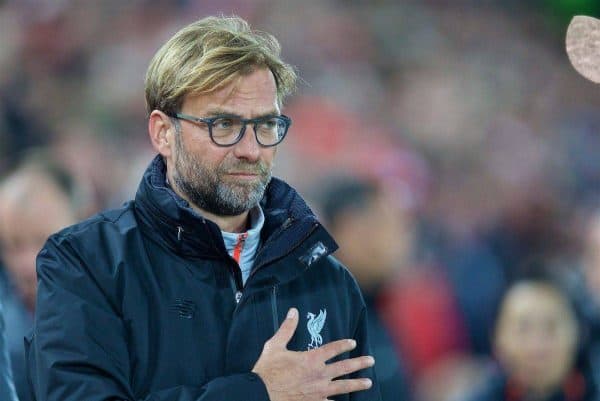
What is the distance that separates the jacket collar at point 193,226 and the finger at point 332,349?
0.67 feet

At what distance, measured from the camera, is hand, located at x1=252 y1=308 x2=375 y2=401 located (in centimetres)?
193

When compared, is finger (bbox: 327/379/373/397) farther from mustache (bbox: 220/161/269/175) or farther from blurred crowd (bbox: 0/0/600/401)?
blurred crowd (bbox: 0/0/600/401)

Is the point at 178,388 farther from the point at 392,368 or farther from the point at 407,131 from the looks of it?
the point at 407,131

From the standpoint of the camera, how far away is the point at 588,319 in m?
4.60

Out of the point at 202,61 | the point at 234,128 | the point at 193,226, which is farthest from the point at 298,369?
the point at 202,61

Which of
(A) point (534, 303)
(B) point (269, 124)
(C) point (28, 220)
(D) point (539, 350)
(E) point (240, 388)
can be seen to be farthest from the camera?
(A) point (534, 303)

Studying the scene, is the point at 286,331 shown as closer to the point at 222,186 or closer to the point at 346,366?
the point at 346,366

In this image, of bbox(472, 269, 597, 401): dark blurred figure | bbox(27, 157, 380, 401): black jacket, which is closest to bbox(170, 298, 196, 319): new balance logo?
bbox(27, 157, 380, 401): black jacket

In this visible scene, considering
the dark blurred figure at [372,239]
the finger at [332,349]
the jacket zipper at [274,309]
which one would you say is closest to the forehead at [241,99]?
the jacket zipper at [274,309]

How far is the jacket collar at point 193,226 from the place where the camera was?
203 cm

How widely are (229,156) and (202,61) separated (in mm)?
192

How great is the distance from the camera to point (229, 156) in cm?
207

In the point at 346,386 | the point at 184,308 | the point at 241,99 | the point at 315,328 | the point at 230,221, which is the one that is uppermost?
the point at 241,99

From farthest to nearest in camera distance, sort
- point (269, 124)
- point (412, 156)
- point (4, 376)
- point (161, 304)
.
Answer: point (412, 156)
point (4, 376)
point (269, 124)
point (161, 304)
